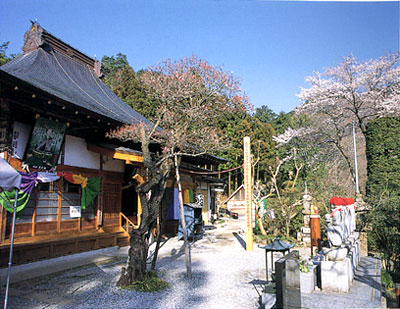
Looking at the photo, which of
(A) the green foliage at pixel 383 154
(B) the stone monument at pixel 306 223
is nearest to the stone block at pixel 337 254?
(B) the stone monument at pixel 306 223

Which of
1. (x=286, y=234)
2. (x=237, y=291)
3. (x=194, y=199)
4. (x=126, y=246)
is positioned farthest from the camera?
(x=194, y=199)

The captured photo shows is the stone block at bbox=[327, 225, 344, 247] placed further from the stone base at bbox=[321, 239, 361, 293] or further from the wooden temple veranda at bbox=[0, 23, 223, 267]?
the wooden temple veranda at bbox=[0, 23, 223, 267]

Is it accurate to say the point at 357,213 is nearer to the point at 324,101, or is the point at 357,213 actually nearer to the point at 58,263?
the point at 324,101

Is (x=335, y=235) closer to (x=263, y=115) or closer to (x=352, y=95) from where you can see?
(x=352, y=95)

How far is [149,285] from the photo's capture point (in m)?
5.39

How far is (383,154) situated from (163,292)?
1133 cm

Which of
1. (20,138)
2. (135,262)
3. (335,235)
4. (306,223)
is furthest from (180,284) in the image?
(306,223)

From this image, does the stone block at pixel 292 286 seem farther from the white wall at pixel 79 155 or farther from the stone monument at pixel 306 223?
the stone monument at pixel 306 223

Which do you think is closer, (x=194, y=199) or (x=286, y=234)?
(x=286, y=234)

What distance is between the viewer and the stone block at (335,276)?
536 cm

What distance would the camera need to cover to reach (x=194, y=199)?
14812 millimetres

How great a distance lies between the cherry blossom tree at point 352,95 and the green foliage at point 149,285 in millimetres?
11969

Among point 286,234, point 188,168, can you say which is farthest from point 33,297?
point 286,234

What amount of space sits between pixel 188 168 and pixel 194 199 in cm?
267
